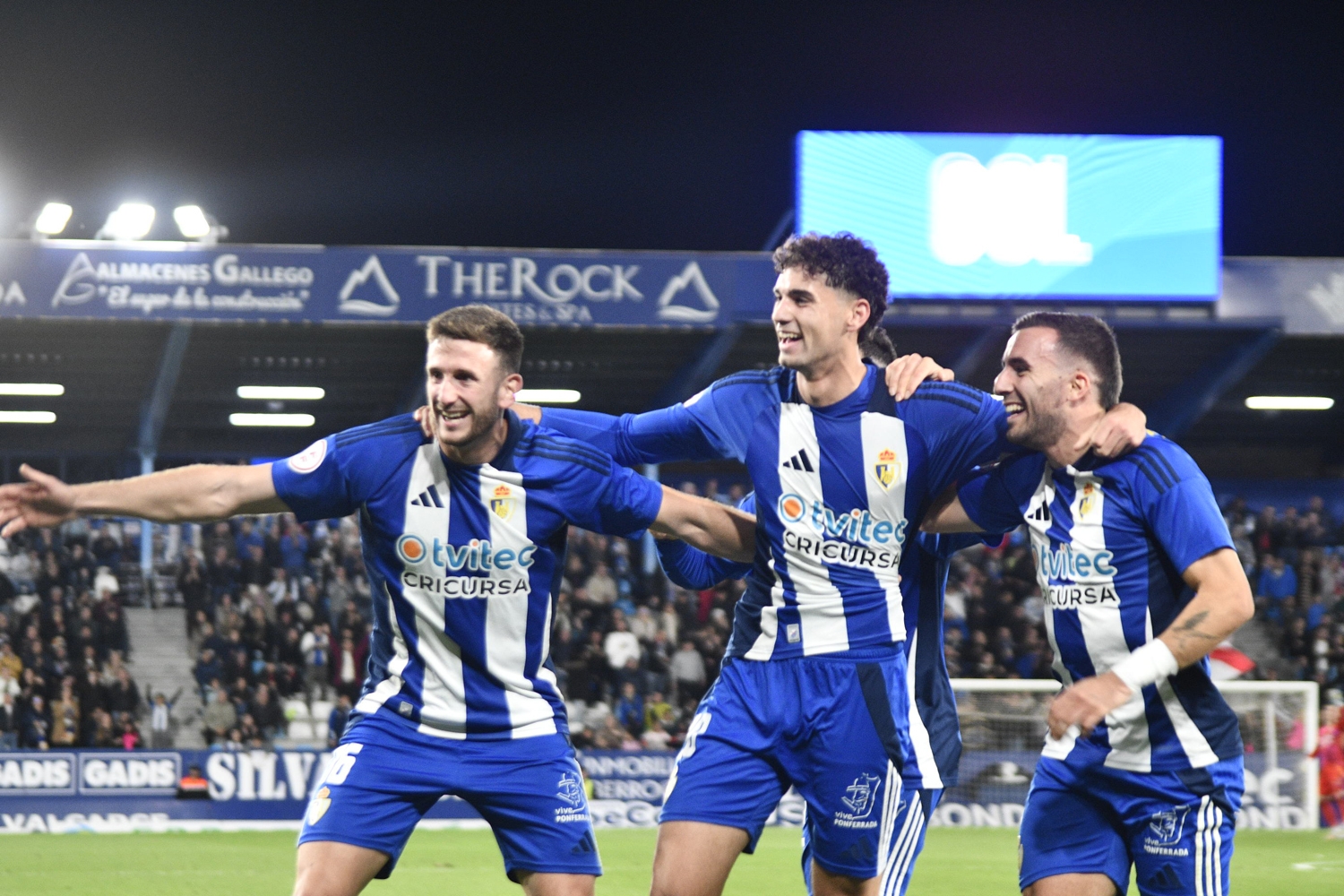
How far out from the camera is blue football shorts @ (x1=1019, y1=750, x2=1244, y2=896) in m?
4.37

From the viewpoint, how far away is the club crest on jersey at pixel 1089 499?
179 inches

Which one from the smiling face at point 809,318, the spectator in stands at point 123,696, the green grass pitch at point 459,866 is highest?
the smiling face at point 809,318

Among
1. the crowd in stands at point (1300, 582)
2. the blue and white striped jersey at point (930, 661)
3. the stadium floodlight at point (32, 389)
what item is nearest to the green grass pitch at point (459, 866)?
the crowd in stands at point (1300, 582)

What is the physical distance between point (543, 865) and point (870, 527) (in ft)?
4.75

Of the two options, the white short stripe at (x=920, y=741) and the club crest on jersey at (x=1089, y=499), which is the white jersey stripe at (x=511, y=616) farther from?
the club crest on jersey at (x=1089, y=499)

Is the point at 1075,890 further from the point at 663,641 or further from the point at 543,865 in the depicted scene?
the point at 663,641

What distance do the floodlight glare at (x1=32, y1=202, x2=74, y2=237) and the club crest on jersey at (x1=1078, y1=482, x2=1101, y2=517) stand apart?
1817cm

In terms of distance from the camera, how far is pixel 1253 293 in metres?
20.0

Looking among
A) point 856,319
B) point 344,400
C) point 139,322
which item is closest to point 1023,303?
point 344,400

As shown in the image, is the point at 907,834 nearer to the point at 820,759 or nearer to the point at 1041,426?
the point at 820,759

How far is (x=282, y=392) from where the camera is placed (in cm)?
2230

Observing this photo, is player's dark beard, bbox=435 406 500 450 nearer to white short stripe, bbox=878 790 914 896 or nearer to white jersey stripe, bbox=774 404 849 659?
white jersey stripe, bbox=774 404 849 659

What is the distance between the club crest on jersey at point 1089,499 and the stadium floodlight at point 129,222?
18057 mm

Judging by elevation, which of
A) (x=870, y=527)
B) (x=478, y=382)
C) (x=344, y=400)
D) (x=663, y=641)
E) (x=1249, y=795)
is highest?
(x=344, y=400)
